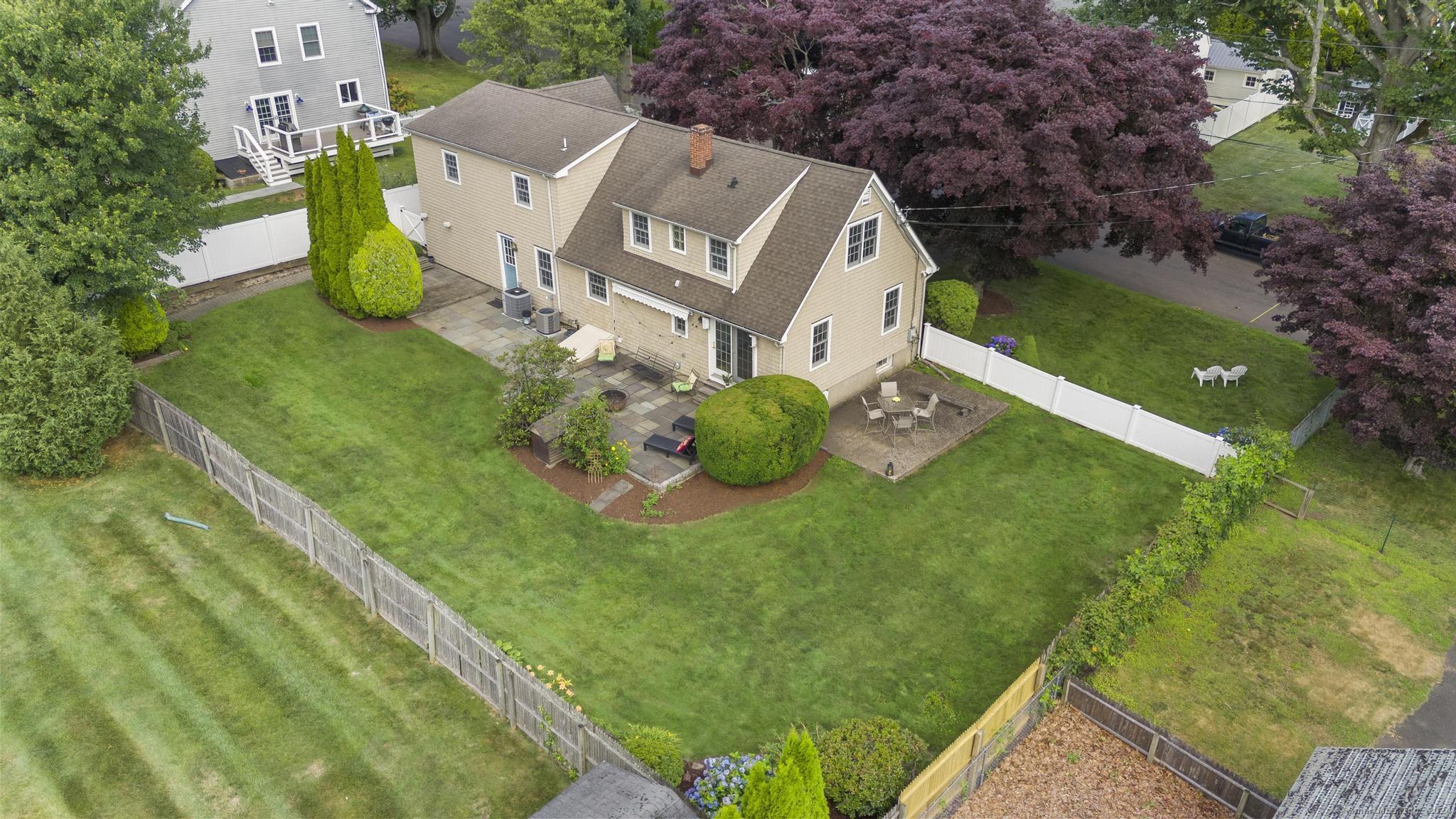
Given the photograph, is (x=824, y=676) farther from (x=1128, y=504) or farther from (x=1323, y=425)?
(x=1323, y=425)

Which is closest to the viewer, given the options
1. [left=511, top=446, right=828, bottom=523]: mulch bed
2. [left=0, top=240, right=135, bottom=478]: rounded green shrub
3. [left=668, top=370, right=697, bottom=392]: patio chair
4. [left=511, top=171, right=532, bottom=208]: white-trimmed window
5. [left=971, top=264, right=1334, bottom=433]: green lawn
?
[left=0, top=240, right=135, bottom=478]: rounded green shrub

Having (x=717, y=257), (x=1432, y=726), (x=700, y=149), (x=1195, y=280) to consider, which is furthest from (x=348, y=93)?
(x=1432, y=726)

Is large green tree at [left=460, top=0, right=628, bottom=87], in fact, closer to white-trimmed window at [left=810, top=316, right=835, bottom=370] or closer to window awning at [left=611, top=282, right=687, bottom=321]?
window awning at [left=611, top=282, right=687, bottom=321]

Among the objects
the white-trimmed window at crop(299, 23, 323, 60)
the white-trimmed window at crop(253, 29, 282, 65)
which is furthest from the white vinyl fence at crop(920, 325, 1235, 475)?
the white-trimmed window at crop(253, 29, 282, 65)

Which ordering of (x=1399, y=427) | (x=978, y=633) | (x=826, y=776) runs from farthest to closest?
(x=1399, y=427)
(x=978, y=633)
(x=826, y=776)

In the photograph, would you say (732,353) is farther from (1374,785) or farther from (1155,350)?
(1374,785)

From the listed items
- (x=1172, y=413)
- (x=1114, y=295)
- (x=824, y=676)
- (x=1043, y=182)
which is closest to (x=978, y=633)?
(x=824, y=676)

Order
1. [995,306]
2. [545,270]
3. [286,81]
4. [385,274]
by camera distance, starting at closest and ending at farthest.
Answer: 1. [385,274]
2. [545,270]
3. [995,306]
4. [286,81]
